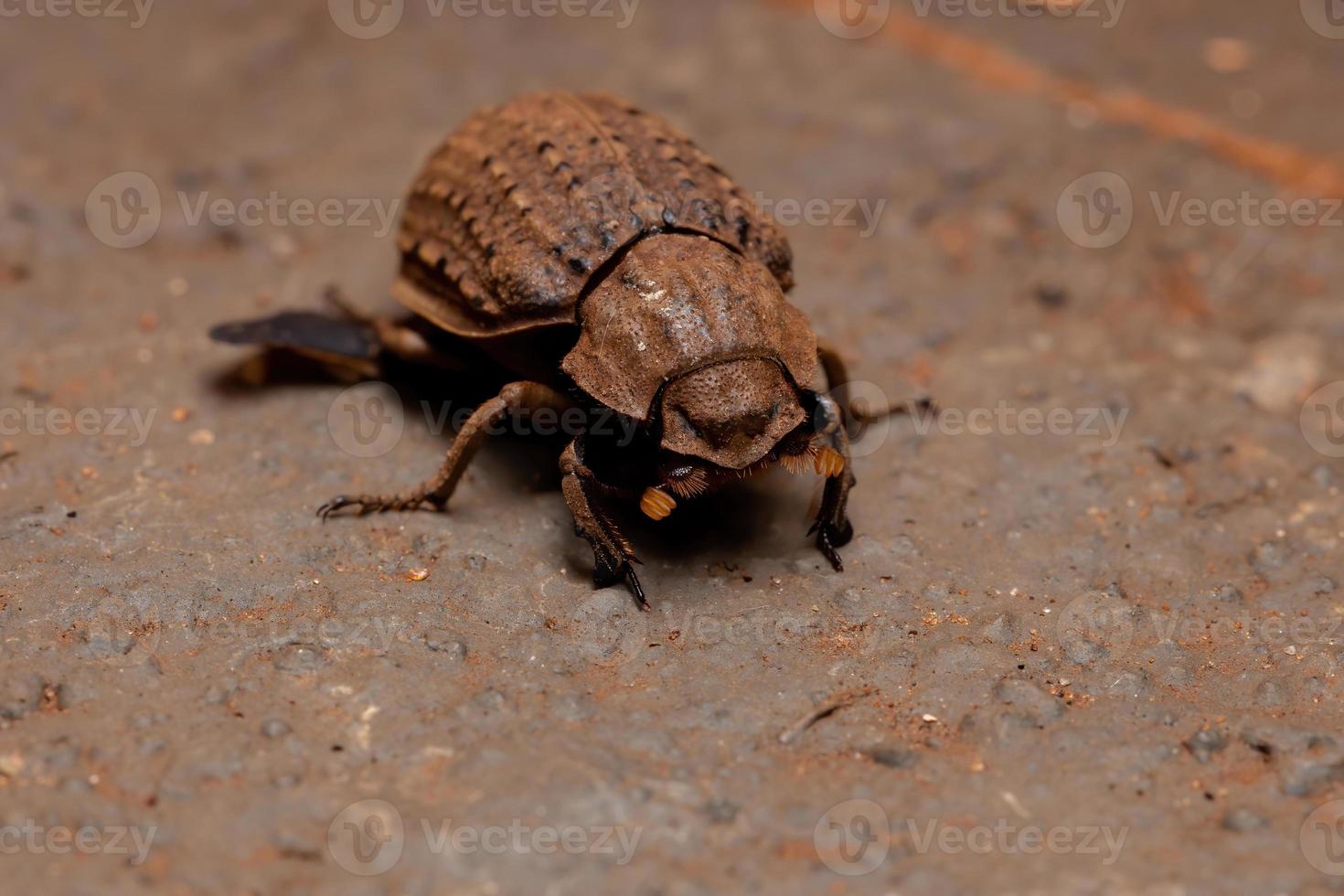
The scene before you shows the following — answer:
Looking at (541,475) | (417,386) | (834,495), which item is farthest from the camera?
(417,386)

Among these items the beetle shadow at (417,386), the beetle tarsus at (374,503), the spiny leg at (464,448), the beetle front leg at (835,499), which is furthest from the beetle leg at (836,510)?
the beetle tarsus at (374,503)

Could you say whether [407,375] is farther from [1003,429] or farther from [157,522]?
[1003,429]

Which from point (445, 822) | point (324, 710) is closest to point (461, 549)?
point (324, 710)

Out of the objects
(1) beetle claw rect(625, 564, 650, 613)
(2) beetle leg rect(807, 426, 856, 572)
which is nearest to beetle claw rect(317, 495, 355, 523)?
(1) beetle claw rect(625, 564, 650, 613)

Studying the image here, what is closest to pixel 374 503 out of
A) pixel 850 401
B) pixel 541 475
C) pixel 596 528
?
pixel 541 475

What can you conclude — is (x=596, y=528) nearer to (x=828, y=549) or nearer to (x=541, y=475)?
(x=541, y=475)

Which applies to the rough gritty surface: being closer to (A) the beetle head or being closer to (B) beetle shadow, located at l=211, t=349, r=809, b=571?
(B) beetle shadow, located at l=211, t=349, r=809, b=571
